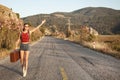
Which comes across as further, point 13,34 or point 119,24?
point 119,24

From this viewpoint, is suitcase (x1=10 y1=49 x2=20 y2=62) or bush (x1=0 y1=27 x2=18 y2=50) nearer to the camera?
suitcase (x1=10 y1=49 x2=20 y2=62)

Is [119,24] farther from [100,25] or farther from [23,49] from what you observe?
[23,49]

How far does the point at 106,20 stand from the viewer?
196 metres

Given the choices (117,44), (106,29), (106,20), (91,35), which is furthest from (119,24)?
(117,44)

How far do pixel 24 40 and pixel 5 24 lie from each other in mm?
12390

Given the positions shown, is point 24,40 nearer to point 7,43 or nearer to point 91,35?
point 7,43

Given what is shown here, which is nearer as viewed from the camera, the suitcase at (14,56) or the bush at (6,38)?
the suitcase at (14,56)

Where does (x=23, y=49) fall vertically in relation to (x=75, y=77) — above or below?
above

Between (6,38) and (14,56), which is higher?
(6,38)

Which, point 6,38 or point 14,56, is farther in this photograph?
point 6,38

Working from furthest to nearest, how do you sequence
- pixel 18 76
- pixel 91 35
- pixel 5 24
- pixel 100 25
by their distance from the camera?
pixel 100 25, pixel 91 35, pixel 5 24, pixel 18 76

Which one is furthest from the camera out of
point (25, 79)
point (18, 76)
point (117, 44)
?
point (117, 44)

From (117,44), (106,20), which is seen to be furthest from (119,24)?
(117,44)

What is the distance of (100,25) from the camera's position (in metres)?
189
